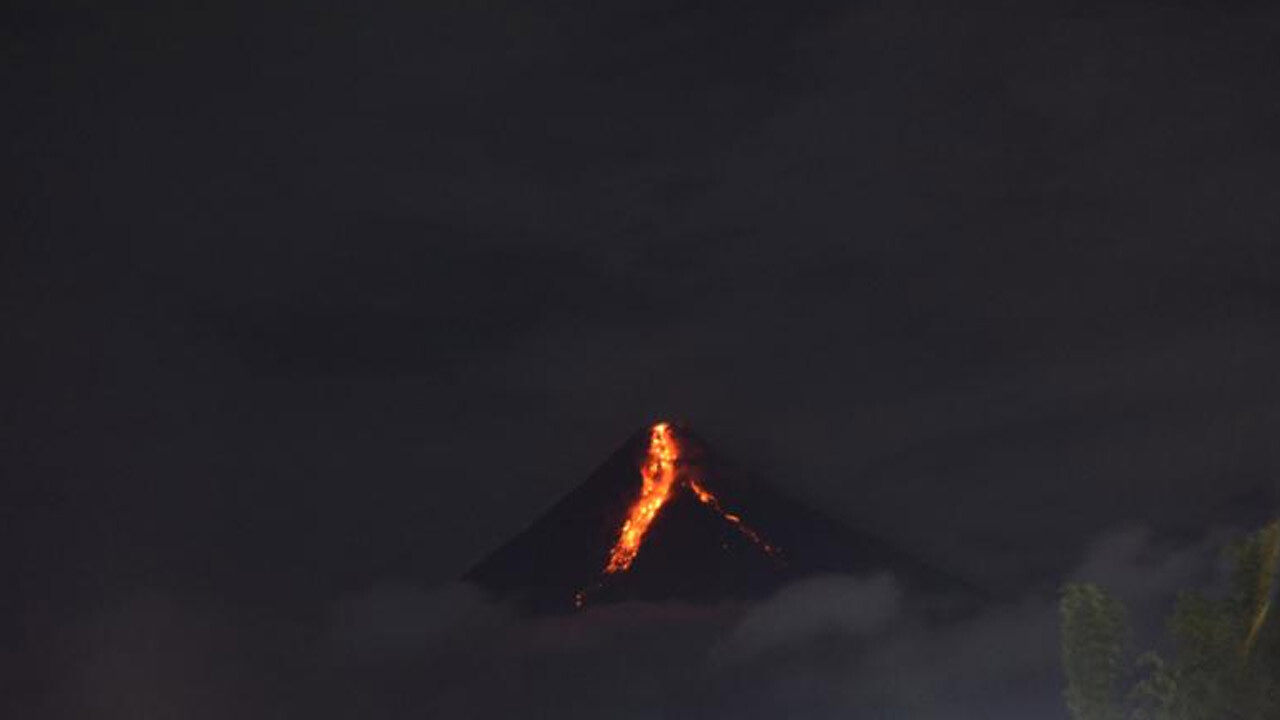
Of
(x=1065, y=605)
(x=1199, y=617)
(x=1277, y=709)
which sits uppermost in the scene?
(x=1065, y=605)

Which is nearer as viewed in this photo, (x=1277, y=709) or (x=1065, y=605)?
(x=1277, y=709)

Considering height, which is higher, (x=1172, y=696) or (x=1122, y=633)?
(x=1122, y=633)

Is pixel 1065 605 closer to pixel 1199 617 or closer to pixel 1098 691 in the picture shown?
pixel 1098 691

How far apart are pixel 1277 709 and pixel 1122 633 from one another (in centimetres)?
1070

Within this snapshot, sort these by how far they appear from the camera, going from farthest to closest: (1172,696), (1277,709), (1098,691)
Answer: (1098,691) < (1172,696) < (1277,709)

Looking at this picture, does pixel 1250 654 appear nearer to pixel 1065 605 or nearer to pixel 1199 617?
pixel 1199 617

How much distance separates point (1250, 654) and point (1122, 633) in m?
8.94

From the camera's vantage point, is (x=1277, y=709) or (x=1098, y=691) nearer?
(x=1277, y=709)

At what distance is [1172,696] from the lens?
5244 centimetres

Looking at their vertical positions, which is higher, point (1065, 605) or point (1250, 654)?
point (1065, 605)

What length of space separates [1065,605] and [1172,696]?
7337 mm

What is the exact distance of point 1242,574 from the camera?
173ft

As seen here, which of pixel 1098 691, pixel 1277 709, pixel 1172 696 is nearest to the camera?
pixel 1277 709

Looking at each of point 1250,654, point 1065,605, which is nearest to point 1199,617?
point 1250,654
